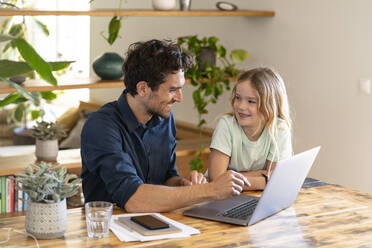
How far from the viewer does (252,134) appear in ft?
8.27

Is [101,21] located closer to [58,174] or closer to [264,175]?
[264,175]

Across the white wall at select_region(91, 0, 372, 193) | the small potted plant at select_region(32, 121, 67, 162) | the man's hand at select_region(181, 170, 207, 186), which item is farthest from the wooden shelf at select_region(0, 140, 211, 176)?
the man's hand at select_region(181, 170, 207, 186)

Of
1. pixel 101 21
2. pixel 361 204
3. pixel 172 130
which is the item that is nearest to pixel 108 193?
pixel 172 130

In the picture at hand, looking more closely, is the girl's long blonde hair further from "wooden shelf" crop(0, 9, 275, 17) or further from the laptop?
"wooden shelf" crop(0, 9, 275, 17)

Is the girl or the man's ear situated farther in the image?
the girl

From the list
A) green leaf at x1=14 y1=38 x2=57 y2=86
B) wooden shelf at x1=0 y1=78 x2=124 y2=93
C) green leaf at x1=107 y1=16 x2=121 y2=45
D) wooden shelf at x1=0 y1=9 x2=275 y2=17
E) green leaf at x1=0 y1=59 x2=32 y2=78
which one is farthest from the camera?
green leaf at x1=107 y1=16 x2=121 y2=45

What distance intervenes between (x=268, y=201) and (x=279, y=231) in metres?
0.11

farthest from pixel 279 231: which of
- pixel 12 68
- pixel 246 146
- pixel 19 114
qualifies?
pixel 19 114

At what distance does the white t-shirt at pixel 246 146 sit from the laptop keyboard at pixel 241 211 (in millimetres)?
449

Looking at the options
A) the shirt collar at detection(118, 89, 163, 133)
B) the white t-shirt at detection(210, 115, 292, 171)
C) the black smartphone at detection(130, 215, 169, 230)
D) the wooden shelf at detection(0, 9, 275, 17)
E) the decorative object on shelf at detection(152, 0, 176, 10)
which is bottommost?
the black smartphone at detection(130, 215, 169, 230)

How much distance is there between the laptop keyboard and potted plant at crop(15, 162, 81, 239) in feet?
1.76

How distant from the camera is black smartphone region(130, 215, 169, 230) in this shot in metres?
1.72

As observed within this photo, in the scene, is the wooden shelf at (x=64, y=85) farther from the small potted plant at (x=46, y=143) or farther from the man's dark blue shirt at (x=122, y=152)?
the man's dark blue shirt at (x=122, y=152)

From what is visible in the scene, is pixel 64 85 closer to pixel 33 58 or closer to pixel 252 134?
pixel 252 134
